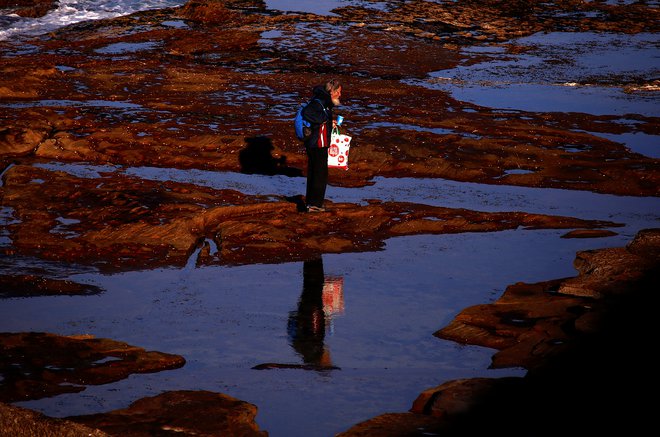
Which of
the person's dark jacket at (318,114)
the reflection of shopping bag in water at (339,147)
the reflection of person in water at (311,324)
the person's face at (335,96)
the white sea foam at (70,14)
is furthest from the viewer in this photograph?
the white sea foam at (70,14)

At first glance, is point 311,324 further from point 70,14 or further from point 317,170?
point 70,14

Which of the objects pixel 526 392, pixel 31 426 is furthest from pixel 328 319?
pixel 31 426

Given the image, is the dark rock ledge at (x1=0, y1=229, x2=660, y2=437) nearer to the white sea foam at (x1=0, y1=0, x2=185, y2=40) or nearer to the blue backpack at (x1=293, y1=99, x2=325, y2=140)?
the blue backpack at (x1=293, y1=99, x2=325, y2=140)

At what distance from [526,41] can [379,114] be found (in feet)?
39.9

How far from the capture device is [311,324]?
7902mm

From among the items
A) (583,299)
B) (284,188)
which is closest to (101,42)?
(284,188)

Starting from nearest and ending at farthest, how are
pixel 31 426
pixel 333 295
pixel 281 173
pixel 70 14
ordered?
pixel 31 426
pixel 333 295
pixel 281 173
pixel 70 14

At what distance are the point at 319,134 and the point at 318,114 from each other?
0.28 meters

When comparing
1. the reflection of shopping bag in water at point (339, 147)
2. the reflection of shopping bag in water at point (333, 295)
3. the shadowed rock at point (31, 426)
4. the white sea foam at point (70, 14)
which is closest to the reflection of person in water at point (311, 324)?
the reflection of shopping bag in water at point (333, 295)

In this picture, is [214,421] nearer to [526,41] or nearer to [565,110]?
[565,110]

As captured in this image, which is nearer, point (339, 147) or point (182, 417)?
point (182, 417)

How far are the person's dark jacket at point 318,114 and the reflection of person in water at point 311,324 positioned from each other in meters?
2.12

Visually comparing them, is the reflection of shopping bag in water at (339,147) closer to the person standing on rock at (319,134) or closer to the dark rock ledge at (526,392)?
the person standing on rock at (319,134)

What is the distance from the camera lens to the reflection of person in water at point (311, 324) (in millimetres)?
7227
